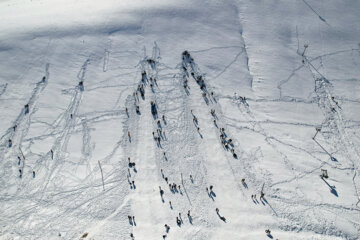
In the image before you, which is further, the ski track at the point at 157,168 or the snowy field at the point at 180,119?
the snowy field at the point at 180,119

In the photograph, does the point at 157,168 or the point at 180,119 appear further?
the point at 180,119

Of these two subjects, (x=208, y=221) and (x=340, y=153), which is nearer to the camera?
(x=208, y=221)

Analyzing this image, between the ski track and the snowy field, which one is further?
the snowy field

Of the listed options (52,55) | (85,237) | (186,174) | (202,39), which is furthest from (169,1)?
(85,237)

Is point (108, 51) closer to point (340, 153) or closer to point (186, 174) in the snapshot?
point (186, 174)

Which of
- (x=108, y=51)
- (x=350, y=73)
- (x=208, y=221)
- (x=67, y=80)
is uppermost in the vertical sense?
(x=108, y=51)

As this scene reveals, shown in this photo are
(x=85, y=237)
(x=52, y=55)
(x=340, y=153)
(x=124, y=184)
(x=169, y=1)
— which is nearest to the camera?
(x=85, y=237)

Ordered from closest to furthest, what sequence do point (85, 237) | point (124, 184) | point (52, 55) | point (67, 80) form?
point (85, 237) → point (124, 184) → point (67, 80) → point (52, 55)

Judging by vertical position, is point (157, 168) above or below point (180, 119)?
below
